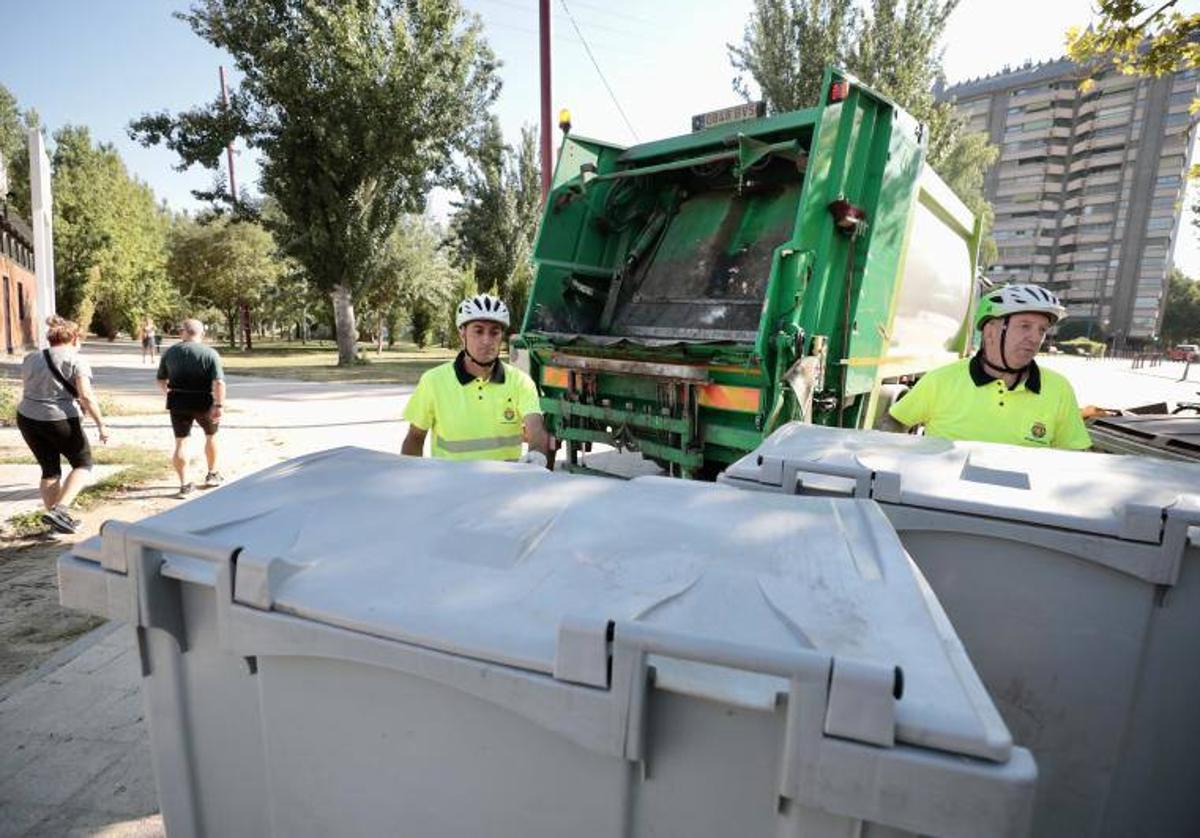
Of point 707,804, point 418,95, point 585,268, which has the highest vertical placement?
point 418,95

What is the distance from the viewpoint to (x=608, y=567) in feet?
3.59

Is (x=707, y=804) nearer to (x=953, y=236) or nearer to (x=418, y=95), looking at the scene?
(x=953, y=236)

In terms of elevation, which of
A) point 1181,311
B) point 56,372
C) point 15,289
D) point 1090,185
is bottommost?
point 56,372

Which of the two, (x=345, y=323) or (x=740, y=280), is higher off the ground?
(x=740, y=280)

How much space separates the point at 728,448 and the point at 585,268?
2092 millimetres

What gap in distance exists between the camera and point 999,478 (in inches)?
65.4

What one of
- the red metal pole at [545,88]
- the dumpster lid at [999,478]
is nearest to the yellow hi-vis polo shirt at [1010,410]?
the dumpster lid at [999,478]

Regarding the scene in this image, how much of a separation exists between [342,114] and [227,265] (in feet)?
58.3

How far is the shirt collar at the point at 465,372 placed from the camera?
9.85 ft

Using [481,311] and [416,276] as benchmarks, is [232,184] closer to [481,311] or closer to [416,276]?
[416,276]

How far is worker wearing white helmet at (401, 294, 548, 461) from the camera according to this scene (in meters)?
2.96

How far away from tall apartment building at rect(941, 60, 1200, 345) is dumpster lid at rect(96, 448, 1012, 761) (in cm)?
7099

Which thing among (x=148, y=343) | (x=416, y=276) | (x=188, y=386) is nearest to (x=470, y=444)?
(x=188, y=386)

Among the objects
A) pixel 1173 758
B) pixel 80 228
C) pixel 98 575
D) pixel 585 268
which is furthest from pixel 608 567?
pixel 80 228
